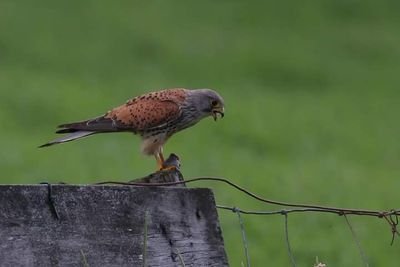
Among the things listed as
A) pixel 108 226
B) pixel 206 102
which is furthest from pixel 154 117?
pixel 108 226

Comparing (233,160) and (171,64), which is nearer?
(233,160)

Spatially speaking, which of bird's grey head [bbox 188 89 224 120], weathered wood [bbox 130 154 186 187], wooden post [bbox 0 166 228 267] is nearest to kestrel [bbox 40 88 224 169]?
bird's grey head [bbox 188 89 224 120]

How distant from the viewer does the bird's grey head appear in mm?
6695

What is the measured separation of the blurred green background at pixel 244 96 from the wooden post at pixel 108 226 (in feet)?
33.1

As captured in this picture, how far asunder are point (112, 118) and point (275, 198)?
495 inches

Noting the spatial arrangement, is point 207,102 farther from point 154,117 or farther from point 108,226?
point 108,226

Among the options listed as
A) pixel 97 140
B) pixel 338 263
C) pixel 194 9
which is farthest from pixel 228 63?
pixel 338 263

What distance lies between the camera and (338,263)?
14320mm

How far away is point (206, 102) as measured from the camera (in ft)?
22.5

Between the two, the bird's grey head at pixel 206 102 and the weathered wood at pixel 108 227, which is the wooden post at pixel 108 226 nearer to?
the weathered wood at pixel 108 227

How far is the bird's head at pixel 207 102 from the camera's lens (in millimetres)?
6734

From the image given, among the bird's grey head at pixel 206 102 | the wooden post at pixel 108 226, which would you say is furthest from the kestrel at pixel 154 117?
the wooden post at pixel 108 226

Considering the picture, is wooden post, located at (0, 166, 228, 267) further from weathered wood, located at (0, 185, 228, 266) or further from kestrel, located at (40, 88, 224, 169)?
kestrel, located at (40, 88, 224, 169)

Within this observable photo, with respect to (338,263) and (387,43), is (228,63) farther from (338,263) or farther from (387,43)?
(338,263)
